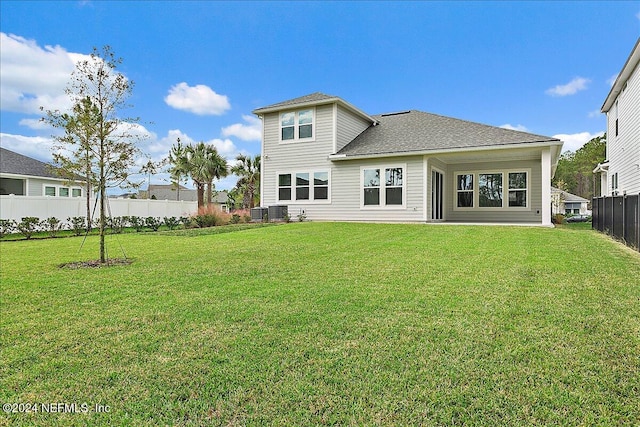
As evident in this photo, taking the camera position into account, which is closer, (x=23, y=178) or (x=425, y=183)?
(x=425, y=183)

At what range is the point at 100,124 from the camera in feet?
22.1

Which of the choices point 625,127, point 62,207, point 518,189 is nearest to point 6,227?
point 62,207

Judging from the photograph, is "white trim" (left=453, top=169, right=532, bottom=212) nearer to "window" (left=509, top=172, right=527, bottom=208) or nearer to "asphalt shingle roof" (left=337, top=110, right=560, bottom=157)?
"window" (left=509, top=172, right=527, bottom=208)

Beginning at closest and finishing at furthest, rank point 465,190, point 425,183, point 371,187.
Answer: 1. point 425,183
2. point 371,187
3. point 465,190

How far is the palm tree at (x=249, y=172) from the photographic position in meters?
29.2

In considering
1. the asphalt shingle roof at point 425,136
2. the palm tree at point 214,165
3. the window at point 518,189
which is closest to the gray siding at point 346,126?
the asphalt shingle roof at point 425,136

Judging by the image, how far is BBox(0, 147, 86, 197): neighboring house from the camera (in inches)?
850

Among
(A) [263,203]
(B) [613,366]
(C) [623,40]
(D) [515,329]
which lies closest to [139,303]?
(D) [515,329]

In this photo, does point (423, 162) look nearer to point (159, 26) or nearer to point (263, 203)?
point (263, 203)

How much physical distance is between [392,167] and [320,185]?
322 cm

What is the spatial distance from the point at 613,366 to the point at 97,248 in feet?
31.2

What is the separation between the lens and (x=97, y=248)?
28.7 ft

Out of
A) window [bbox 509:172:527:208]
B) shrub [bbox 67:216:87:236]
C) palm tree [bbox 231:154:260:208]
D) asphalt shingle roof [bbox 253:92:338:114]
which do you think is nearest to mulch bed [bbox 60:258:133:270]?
shrub [bbox 67:216:87:236]

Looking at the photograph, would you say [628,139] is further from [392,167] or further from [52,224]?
[52,224]
